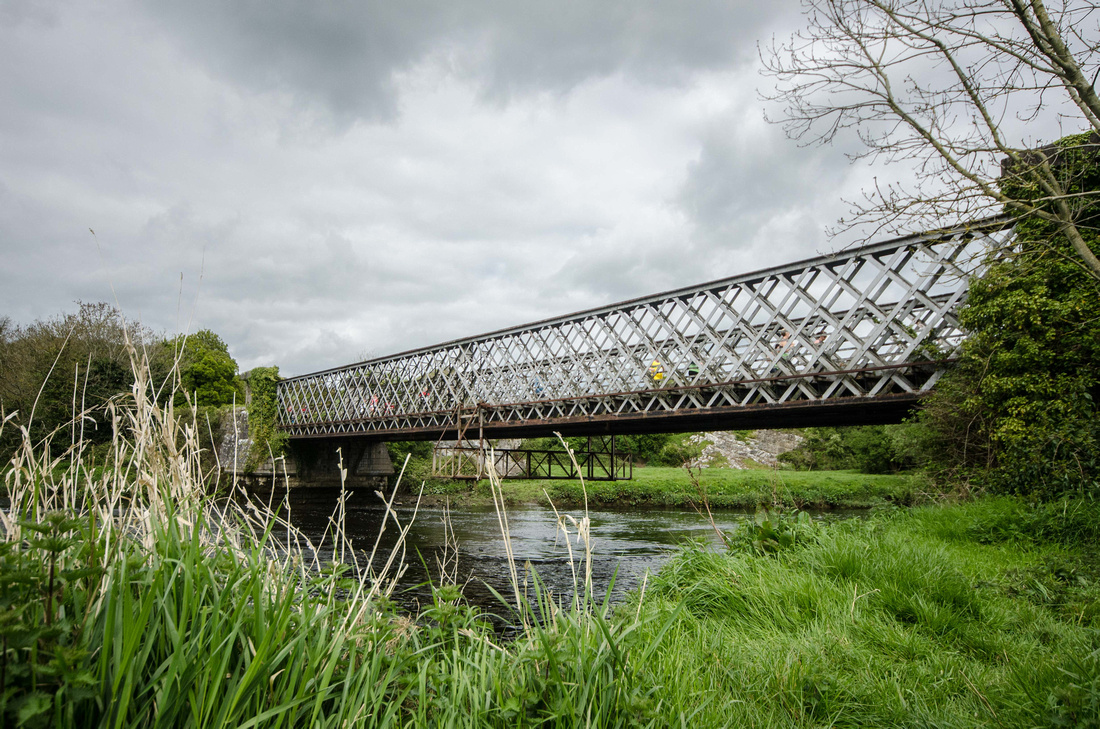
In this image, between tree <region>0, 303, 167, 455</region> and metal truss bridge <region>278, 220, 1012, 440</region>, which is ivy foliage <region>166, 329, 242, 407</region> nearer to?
tree <region>0, 303, 167, 455</region>

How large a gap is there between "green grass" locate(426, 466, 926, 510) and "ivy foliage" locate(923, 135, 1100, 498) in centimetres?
1691

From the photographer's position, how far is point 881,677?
140 inches

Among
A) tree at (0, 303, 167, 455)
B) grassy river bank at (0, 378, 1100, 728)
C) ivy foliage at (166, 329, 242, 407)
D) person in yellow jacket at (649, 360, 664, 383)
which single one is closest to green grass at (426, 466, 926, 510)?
person in yellow jacket at (649, 360, 664, 383)

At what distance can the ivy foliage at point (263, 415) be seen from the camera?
40.3 metres

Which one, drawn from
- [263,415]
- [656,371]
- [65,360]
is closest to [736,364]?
[656,371]

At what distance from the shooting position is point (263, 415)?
140 feet

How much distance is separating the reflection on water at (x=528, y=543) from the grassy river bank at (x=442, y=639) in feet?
7.20

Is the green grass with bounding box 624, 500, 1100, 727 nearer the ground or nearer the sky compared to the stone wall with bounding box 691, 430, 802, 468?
nearer the sky

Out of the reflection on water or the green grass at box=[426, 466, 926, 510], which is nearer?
the reflection on water

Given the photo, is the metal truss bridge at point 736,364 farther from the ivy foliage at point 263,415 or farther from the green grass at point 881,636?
the ivy foliage at point 263,415

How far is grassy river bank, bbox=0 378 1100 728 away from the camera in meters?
1.85

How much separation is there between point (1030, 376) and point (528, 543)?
1353cm

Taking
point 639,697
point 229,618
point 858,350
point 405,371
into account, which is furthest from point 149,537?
point 405,371

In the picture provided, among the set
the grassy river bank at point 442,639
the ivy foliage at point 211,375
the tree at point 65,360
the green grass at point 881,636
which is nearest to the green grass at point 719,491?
the tree at point 65,360
